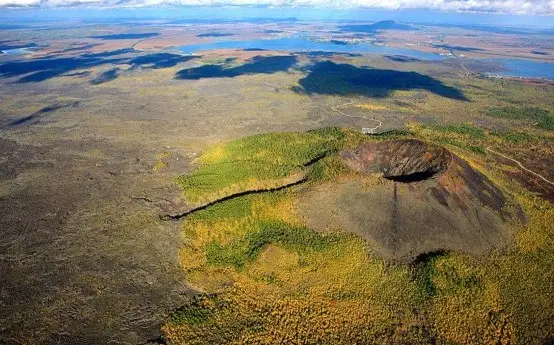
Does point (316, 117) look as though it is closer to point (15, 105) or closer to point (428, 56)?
point (15, 105)

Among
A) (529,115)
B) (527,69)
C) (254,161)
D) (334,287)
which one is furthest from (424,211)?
(527,69)

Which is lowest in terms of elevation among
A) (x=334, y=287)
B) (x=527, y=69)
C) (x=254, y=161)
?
(x=334, y=287)

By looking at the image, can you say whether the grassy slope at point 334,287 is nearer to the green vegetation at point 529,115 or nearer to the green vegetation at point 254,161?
the green vegetation at point 254,161

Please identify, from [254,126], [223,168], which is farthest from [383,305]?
[254,126]

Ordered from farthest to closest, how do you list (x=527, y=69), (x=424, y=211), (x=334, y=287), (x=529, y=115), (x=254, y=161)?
1. (x=527, y=69)
2. (x=529, y=115)
3. (x=254, y=161)
4. (x=424, y=211)
5. (x=334, y=287)

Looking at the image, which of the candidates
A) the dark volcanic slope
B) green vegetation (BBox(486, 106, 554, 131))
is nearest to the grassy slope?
the dark volcanic slope

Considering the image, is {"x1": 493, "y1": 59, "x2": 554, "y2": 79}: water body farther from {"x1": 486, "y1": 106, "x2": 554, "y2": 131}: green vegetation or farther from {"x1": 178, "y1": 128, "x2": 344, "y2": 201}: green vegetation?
{"x1": 178, "y1": 128, "x2": 344, "y2": 201}: green vegetation

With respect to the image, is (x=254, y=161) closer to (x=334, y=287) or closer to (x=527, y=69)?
(x=334, y=287)
